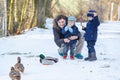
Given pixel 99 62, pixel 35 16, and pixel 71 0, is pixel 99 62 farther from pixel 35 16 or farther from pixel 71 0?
pixel 71 0

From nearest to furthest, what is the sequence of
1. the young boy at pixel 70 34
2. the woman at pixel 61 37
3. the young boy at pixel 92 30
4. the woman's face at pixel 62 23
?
the young boy at pixel 92 30 → the young boy at pixel 70 34 → the woman at pixel 61 37 → the woman's face at pixel 62 23

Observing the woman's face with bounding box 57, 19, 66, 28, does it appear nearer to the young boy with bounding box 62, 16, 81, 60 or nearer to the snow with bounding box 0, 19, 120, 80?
the young boy with bounding box 62, 16, 81, 60

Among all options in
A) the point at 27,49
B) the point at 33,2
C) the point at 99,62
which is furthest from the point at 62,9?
the point at 99,62

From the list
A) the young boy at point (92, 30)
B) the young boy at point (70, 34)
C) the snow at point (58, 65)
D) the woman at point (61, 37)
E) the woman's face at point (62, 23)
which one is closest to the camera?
the snow at point (58, 65)

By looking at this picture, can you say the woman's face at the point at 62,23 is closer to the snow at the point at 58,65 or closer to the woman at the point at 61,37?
the woman at the point at 61,37

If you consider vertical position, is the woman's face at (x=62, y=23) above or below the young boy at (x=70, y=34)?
above

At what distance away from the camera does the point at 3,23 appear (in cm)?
2222

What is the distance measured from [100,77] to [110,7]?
5374 cm

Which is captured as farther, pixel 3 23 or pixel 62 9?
pixel 62 9

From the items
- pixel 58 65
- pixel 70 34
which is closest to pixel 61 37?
pixel 70 34

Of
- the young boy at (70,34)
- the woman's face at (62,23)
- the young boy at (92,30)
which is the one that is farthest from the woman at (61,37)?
the young boy at (92,30)

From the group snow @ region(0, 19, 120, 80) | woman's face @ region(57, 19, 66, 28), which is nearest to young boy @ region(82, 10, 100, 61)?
snow @ region(0, 19, 120, 80)

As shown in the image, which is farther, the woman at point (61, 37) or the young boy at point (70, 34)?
the woman at point (61, 37)

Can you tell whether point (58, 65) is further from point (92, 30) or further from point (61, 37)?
point (61, 37)
